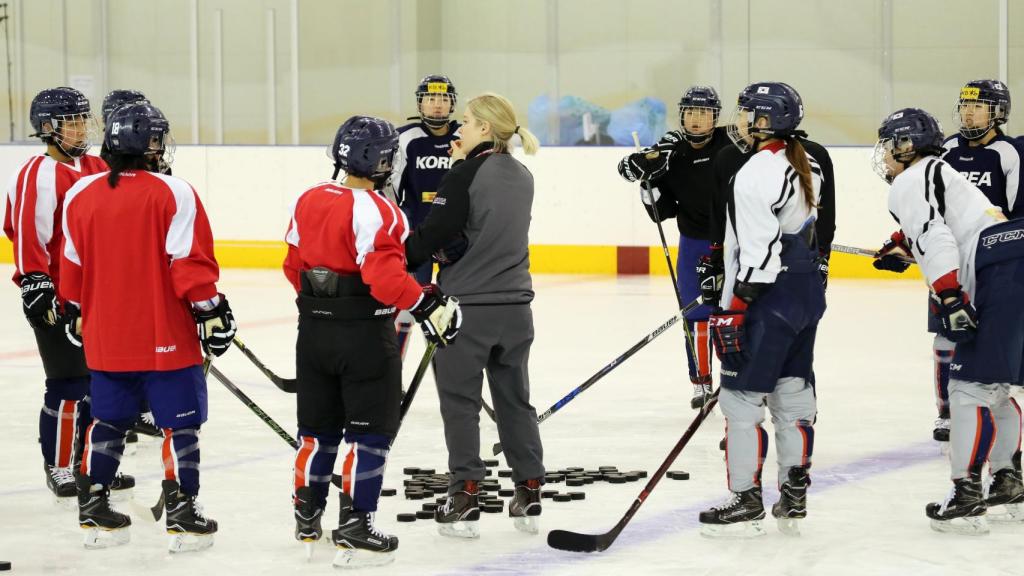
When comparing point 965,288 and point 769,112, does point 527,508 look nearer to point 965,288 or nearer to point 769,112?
point 769,112

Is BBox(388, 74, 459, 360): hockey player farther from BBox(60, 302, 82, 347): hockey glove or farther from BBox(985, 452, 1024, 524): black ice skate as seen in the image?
BBox(985, 452, 1024, 524): black ice skate

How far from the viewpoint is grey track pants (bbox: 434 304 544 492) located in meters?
4.15

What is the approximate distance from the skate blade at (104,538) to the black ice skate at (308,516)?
541mm

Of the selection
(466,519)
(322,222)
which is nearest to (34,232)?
(322,222)

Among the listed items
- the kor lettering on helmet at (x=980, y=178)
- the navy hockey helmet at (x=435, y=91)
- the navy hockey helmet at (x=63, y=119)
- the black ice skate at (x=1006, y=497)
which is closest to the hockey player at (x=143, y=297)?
the navy hockey helmet at (x=63, y=119)

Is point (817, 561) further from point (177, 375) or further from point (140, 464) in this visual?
point (140, 464)

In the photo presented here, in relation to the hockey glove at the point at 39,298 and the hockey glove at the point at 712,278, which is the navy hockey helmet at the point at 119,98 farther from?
the hockey glove at the point at 712,278

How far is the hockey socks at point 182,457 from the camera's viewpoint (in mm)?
3879

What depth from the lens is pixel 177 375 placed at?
384 cm

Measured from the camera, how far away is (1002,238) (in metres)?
4.09

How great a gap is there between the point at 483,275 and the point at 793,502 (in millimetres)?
1091

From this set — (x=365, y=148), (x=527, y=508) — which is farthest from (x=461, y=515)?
(x=365, y=148)

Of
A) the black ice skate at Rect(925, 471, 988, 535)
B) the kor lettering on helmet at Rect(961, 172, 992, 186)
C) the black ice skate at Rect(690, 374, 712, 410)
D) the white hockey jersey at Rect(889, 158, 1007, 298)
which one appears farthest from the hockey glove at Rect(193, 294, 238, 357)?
the kor lettering on helmet at Rect(961, 172, 992, 186)

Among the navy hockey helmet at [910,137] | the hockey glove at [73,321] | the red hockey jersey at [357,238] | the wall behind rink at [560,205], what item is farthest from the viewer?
the wall behind rink at [560,205]
